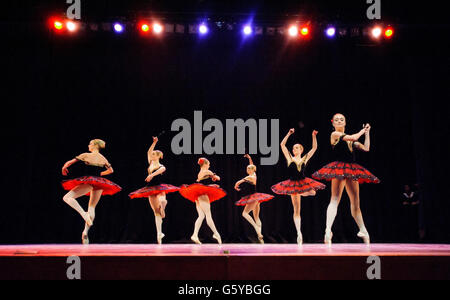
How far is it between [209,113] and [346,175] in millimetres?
4075

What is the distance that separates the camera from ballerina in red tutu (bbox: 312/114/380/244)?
5598mm

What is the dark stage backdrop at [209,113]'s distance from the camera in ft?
27.5

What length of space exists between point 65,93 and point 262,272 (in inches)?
293

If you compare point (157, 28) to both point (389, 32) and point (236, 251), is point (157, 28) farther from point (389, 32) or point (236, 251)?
point (236, 251)

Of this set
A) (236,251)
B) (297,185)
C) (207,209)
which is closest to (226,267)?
(236,251)

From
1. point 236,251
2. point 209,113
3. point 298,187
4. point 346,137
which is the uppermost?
point 209,113

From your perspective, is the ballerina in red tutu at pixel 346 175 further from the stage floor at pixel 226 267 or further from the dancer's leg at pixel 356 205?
the stage floor at pixel 226 267

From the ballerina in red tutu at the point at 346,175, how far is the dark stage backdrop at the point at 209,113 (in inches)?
112

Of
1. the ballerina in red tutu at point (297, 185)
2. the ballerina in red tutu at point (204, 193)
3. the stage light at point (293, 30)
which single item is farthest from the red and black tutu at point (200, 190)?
the stage light at point (293, 30)

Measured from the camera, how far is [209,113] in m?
8.80

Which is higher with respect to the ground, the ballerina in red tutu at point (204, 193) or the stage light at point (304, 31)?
the stage light at point (304, 31)

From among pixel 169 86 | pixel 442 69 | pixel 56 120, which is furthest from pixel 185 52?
pixel 442 69

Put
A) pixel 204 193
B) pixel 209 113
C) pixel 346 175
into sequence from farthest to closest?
pixel 209 113 → pixel 204 193 → pixel 346 175

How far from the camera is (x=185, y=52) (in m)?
8.96
